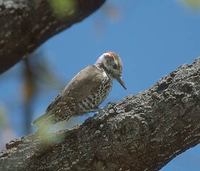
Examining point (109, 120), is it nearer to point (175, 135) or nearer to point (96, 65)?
point (175, 135)

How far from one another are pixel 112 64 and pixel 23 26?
455 mm

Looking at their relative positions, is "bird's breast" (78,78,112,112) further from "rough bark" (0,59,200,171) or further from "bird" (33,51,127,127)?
"rough bark" (0,59,200,171)

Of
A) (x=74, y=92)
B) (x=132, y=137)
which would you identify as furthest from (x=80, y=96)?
(x=132, y=137)

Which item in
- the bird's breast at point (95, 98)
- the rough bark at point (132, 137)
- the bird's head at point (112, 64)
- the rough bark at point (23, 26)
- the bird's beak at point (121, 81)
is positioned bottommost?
the rough bark at point (132, 137)

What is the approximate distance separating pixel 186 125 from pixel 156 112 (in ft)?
0.37

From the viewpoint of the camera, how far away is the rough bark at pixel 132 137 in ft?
7.05

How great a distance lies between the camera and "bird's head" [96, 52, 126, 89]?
3002 mm

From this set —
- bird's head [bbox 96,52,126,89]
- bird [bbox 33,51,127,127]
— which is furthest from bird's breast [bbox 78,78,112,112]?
bird's head [bbox 96,52,126,89]

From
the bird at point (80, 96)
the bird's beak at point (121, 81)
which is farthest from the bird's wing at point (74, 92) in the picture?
the bird's beak at point (121, 81)

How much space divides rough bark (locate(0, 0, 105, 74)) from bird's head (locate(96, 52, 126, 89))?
258mm

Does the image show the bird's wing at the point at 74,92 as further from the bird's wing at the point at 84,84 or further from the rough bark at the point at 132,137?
the rough bark at the point at 132,137

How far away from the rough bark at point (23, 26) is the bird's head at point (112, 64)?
0.85 ft

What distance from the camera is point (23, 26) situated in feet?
9.66

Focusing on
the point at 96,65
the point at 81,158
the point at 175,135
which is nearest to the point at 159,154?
the point at 175,135
